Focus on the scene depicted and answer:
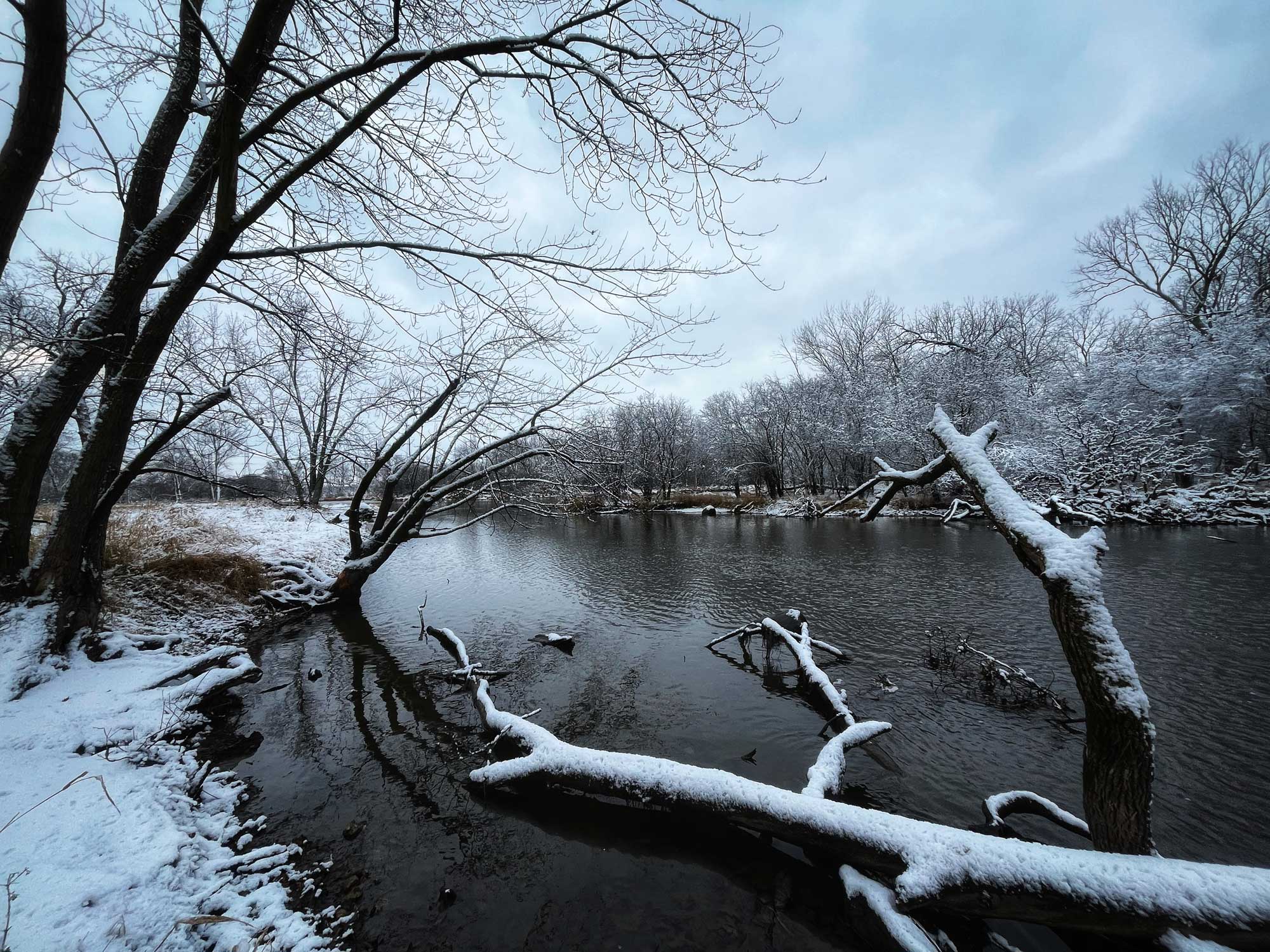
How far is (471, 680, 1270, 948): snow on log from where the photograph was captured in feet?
7.57

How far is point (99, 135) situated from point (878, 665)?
10.9m

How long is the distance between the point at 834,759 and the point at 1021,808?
Answer: 131cm

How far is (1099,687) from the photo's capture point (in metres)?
2.70

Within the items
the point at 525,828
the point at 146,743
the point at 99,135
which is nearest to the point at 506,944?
the point at 525,828

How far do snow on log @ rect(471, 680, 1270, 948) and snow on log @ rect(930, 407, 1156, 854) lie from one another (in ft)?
0.93

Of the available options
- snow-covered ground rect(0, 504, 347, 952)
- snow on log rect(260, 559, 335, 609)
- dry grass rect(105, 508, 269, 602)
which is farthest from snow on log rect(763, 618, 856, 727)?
dry grass rect(105, 508, 269, 602)

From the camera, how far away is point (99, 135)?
420 centimetres

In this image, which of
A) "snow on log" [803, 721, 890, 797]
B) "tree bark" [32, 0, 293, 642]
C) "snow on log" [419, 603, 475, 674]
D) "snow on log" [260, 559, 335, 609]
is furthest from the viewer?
"snow on log" [260, 559, 335, 609]

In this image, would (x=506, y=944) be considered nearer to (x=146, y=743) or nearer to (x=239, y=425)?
(x=146, y=743)

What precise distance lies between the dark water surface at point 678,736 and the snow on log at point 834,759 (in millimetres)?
556

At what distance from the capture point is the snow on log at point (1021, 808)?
11.2 ft

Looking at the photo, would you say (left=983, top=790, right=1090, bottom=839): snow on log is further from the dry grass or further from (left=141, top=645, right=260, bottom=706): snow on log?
the dry grass


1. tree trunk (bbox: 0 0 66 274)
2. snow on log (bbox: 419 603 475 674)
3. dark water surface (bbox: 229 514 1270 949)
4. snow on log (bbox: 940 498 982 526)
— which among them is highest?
tree trunk (bbox: 0 0 66 274)

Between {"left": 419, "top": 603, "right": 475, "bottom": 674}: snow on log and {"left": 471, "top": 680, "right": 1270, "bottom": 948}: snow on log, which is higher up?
{"left": 471, "top": 680, "right": 1270, "bottom": 948}: snow on log
